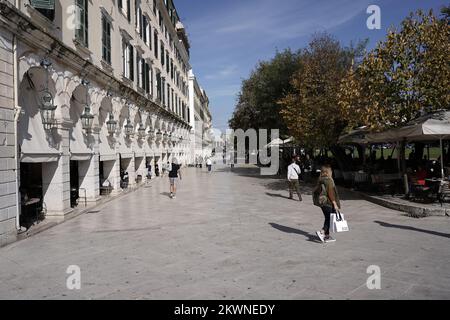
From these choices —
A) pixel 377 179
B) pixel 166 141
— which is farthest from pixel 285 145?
pixel 377 179

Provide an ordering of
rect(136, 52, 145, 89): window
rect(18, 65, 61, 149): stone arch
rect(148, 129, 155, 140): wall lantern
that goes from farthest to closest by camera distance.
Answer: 1. rect(148, 129, 155, 140): wall lantern
2. rect(136, 52, 145, 89): window
3. rect(18, 65, 61, 149): stone arch

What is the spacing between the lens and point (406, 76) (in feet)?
39.3

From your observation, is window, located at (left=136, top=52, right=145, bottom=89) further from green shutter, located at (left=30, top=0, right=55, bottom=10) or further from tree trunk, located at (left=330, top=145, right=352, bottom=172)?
green shutter, located at (left=30, top=0, right=55, bottom=10)

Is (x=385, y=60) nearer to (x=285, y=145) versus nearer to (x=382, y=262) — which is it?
(x=382, y=262)

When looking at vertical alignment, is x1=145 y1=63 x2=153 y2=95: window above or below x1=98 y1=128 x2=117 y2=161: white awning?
above

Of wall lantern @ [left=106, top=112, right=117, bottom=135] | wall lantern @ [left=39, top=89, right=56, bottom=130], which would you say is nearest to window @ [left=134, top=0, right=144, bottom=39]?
wall lantern @ [left=106, top=112, right=117, bottom=135]

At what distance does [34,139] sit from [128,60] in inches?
439

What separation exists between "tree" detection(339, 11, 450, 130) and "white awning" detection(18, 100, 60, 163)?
9264 millimetres

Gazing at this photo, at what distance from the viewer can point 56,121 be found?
11.2 metres

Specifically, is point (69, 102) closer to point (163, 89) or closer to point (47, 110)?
point (47, 110)

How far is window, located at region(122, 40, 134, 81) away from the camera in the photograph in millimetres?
19703

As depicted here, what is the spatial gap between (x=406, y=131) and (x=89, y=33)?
11467mm
